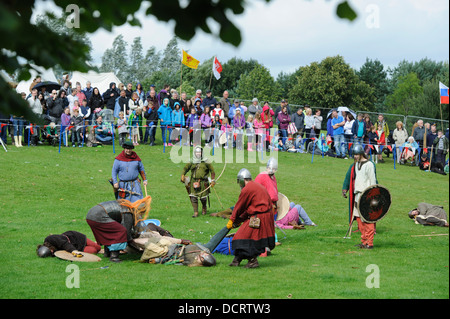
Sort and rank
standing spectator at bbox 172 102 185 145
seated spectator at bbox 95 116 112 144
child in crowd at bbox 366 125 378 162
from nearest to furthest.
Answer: seated spectator at bbox 95 116 112 144 → standing spectator at bbox 172 102 185 145 → child in crowd at bbox 366 125 378 162

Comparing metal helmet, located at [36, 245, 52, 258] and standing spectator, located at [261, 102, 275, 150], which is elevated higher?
standing spectator, located at [261, 102, 275, 150]

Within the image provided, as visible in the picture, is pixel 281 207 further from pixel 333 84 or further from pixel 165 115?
pixel 333 84

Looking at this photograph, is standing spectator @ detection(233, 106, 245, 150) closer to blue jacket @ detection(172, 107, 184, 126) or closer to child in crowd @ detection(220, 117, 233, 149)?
child in crowd @ detection(220, 117, 233, 149)

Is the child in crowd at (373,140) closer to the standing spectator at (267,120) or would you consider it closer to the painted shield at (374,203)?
the standing spectator at (267,120)

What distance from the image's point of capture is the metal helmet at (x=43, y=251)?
1196cm

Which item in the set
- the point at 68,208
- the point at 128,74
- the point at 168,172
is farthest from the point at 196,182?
the point at 128,74

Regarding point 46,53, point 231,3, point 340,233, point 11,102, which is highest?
point 231,3

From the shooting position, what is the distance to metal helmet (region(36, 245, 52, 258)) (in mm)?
11961

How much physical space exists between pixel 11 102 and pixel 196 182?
13335 mm

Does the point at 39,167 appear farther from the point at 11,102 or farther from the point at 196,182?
the point at 11,102

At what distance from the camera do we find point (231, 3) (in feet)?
14.3

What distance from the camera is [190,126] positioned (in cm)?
2703

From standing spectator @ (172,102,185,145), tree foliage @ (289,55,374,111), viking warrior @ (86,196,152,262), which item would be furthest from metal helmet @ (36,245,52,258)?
tree foliage @ (289,55,374,111)

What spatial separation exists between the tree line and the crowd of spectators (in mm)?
22487
